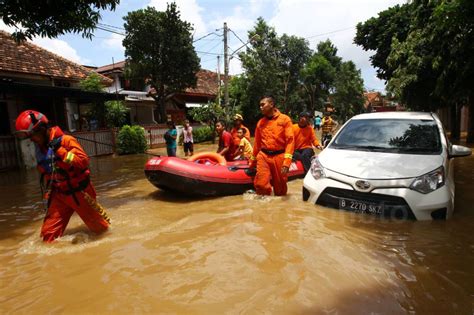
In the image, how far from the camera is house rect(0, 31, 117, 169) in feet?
37.8

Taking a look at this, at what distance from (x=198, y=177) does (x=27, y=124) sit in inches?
110

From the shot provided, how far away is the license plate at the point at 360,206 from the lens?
392 centimetres

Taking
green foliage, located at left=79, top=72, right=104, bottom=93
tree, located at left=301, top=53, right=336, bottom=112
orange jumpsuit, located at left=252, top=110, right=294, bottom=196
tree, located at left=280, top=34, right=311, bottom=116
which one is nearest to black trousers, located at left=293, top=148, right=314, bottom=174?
orange jumpsuit, located at left=252, top=110, right=294, bottom=196

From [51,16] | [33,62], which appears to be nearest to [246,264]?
[51,16]

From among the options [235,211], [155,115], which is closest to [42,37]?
[235,211]

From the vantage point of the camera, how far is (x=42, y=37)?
7.23m

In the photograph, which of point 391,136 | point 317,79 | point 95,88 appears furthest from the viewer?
point 317,79

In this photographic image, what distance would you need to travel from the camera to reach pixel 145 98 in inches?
880

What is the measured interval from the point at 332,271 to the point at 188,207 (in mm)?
3079

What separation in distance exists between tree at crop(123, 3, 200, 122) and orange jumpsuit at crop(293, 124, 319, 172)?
14635 mm

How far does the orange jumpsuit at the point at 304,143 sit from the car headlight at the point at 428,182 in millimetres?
3198

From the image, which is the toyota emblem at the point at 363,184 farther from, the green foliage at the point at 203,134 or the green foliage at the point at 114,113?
the green foliage at the point at 203,134

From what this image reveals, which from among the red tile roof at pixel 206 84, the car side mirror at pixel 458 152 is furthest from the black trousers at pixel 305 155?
the red tile roof at pixel 206 84

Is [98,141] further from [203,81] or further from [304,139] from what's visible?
[203,81]
